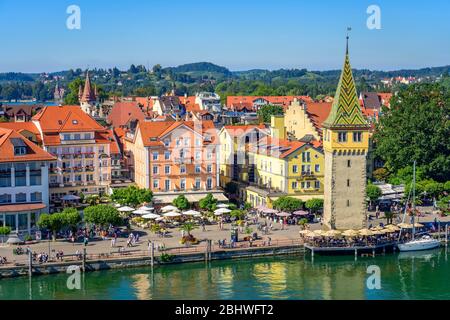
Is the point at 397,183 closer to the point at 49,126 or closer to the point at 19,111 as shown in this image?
the point at 49,126

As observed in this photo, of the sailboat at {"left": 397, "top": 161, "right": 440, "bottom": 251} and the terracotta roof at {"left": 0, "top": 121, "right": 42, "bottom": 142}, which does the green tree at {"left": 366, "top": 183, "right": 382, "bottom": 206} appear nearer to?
the sailboat at {"left": 397, "top": 161, "right": 440, "bottom": 251}

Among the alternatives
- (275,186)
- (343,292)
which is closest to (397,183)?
(275,186)

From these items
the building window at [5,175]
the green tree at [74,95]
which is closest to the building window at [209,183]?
the building window at [5,175]

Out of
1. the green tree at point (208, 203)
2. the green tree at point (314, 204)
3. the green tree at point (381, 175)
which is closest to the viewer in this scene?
the green tree at point (314, 204)

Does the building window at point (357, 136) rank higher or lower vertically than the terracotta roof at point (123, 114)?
lower

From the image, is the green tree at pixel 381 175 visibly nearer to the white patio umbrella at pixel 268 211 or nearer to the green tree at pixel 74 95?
the white patio umbrella at pixel 268 211
